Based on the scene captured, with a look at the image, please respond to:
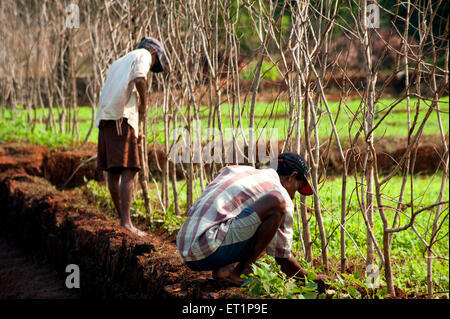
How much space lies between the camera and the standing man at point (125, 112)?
4.38 m

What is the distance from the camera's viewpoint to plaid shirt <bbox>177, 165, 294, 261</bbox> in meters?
2.86

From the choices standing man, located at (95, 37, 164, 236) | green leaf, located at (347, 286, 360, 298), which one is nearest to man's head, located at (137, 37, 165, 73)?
standing man, located at (95, 37, 164, 236)

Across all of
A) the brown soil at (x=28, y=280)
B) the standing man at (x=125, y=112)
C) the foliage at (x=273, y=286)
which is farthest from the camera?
the brown soil at (x=28, y=280)

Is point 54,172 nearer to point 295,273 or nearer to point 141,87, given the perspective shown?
point 141,87

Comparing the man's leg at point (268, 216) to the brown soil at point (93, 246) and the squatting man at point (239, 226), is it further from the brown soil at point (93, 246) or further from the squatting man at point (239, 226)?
the brown soil at point (93, 246)

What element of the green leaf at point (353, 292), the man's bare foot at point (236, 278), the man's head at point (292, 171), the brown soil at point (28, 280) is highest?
the man's head at point (292, 171)

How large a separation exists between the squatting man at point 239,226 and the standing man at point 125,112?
5.08 ft

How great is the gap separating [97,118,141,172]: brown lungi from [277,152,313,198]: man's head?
Result: 1.77 m

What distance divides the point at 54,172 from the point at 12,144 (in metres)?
0.86

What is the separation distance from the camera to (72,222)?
4.71 metres

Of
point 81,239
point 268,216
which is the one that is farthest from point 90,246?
point 268,216

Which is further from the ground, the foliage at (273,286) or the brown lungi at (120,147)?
the brown lungi at (120,147)

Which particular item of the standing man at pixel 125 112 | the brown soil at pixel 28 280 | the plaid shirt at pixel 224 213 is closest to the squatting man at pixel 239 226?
the plaid shirt at pixel 224 213
